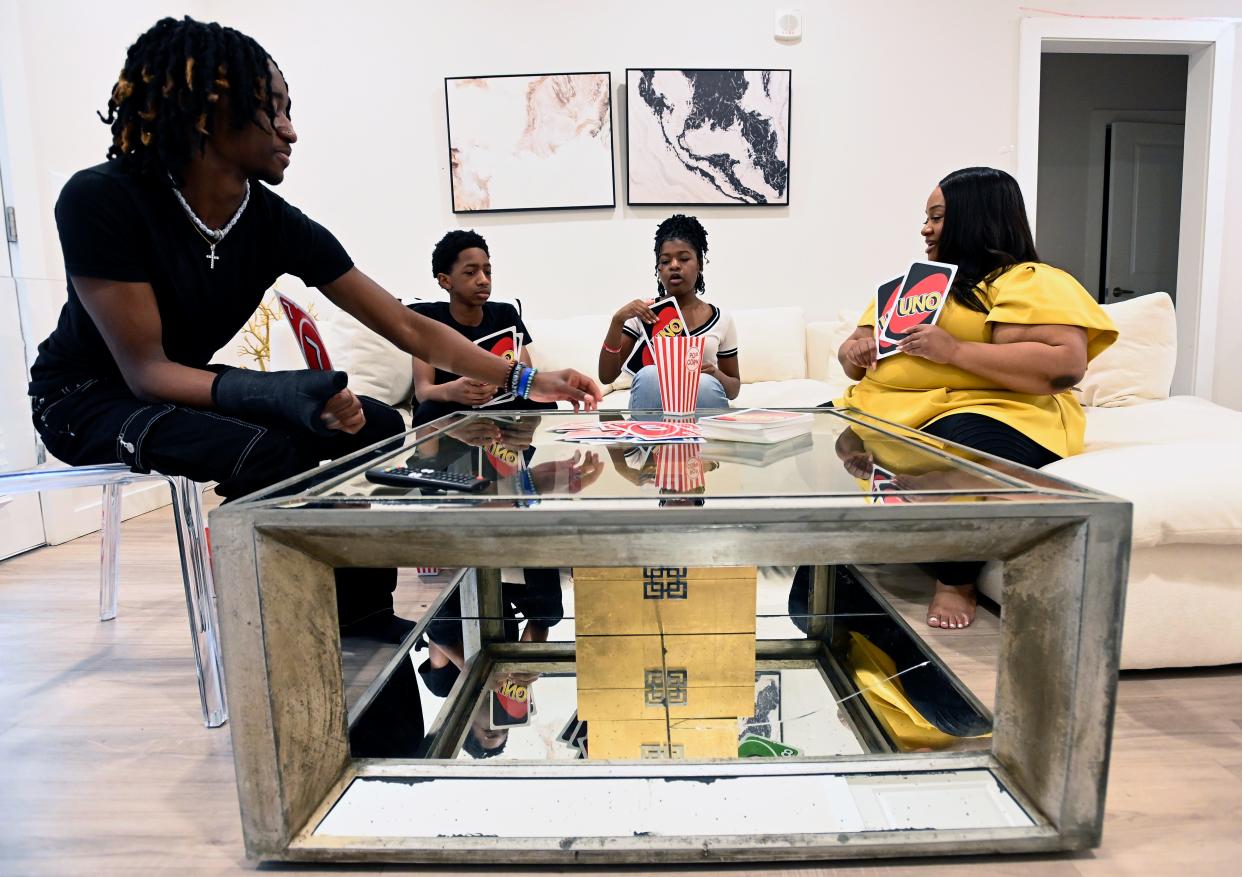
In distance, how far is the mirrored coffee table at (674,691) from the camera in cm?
71

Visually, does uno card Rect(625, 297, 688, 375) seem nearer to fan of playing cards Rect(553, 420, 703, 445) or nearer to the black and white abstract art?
fan of playing cards Rect(553, 420, 703, 445)

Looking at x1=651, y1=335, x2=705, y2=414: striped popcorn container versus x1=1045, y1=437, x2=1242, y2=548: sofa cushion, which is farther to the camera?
x1=651, y1=335, x2=705, y2=414: striped popcorn container

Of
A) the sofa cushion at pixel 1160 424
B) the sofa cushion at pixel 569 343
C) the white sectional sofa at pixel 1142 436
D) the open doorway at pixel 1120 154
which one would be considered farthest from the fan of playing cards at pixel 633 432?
the open doorway at pixel 1120 154

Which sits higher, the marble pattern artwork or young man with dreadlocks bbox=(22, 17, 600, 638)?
the marble pattern artwork

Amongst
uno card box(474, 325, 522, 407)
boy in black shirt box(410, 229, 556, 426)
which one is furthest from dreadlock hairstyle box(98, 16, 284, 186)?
boy in black shirt box(410, 229, 556, 426)

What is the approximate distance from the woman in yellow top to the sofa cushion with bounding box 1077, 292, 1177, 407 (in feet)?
2.95

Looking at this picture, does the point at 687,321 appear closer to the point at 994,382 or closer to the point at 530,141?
the point at 994,382

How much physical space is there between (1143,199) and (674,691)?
502cm

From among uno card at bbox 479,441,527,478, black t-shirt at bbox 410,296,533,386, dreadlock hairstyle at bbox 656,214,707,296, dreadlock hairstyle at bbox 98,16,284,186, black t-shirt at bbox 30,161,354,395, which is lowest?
uno card at bbox 479,441,527,478

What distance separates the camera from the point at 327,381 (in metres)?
1.03

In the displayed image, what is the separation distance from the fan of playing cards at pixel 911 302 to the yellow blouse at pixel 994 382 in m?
0.06

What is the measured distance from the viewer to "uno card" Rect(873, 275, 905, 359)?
61.9 inches

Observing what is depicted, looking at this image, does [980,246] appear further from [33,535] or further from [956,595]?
[33,535]

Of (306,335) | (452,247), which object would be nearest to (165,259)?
(306,335)
